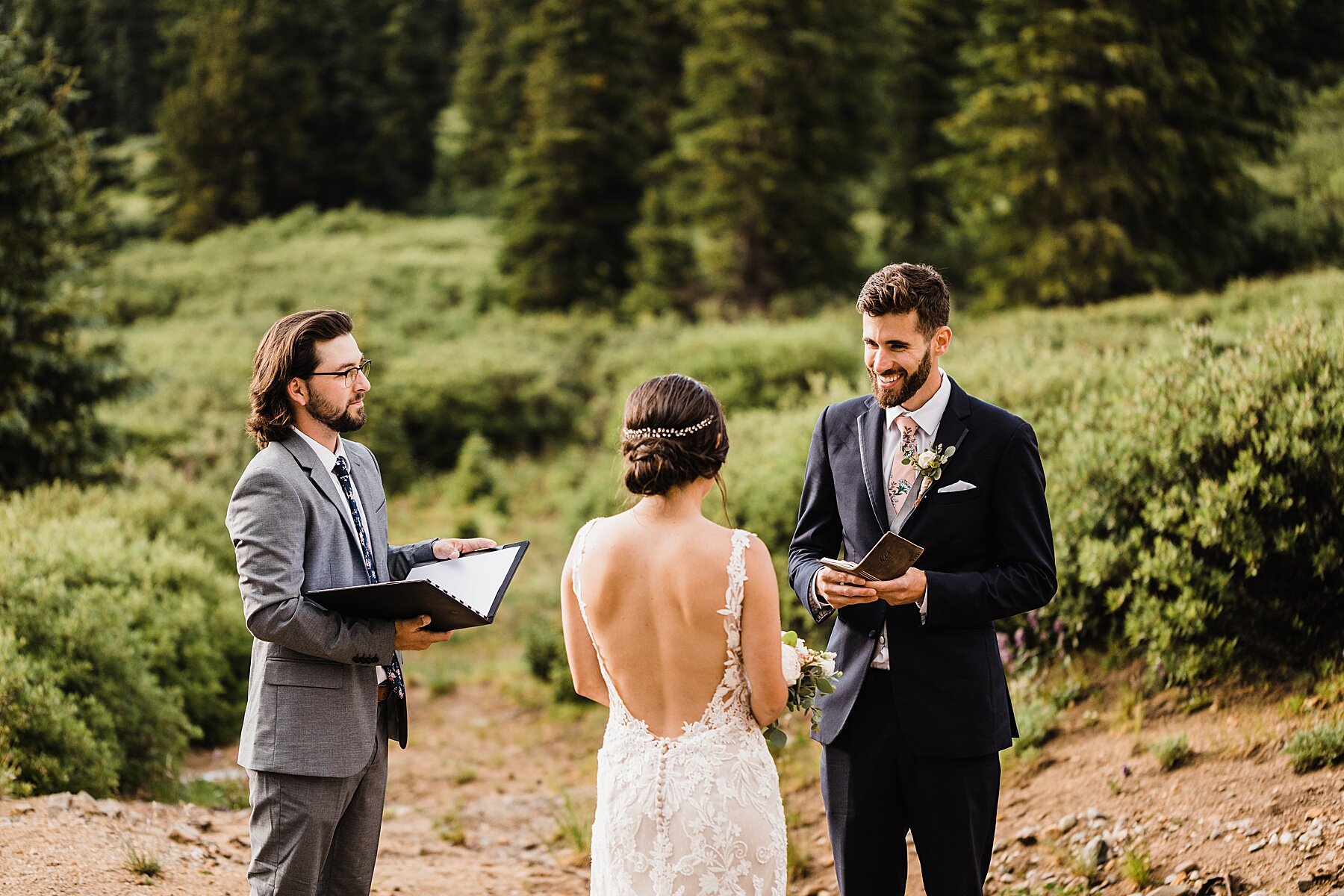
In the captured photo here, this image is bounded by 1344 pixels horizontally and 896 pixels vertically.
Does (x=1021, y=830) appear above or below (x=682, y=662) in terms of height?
below

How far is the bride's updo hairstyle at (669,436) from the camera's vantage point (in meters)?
2.87

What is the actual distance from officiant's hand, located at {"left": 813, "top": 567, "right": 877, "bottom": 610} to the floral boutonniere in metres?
0.35

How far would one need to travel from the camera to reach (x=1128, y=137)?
17.7m

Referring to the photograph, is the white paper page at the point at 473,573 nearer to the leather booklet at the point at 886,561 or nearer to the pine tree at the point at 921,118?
the leather booklet at the point at 886,561

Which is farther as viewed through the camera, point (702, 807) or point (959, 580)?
point (959, 580)

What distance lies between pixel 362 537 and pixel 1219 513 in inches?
167

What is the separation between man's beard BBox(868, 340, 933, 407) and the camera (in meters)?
3.24

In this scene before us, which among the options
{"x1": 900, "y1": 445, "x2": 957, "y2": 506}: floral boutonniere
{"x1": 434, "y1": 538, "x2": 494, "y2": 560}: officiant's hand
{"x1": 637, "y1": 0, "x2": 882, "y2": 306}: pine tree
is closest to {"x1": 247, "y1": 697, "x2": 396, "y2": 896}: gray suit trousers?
{"x1": 434, "y1": 538, "x2": 494, "y2": 560}: officiant's hand

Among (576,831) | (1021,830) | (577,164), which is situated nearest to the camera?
(1021,830)

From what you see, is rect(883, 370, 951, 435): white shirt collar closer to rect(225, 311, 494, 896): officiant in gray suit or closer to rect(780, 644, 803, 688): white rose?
rect(780, 644, 803, 688): white rose

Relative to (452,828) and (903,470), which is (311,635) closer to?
(903,470)

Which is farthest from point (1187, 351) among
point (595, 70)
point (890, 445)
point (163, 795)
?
point (595, 70)

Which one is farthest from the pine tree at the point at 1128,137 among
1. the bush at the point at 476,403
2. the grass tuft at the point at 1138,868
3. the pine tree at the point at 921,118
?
the grass tuft at the point at 1138,868

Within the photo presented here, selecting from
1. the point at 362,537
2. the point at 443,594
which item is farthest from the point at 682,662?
the point at 362,537
